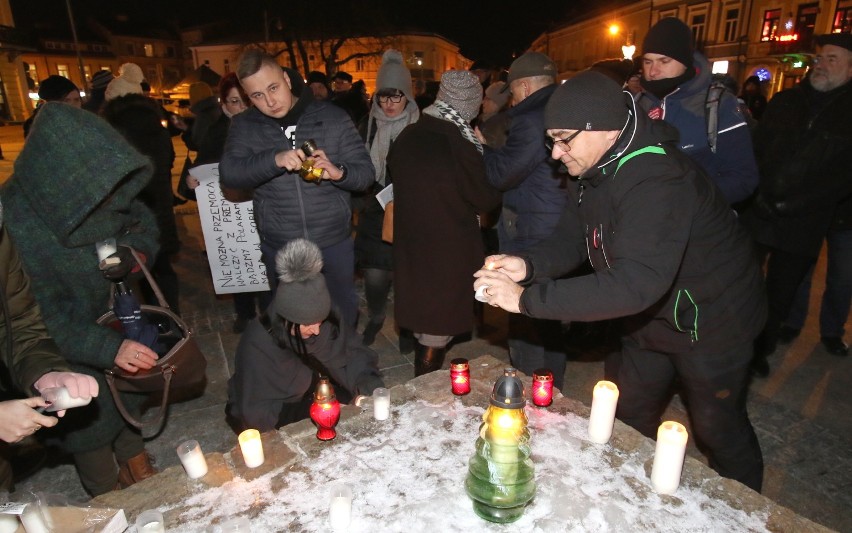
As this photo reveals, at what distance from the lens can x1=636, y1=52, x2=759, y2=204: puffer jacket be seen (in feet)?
9.72

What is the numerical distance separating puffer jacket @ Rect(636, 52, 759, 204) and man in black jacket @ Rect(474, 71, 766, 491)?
0.94m

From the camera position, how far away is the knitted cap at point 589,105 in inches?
74.4

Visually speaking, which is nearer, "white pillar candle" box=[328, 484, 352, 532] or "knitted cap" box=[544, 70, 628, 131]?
"white pillar candle" box=[328, 484, 352, 532]

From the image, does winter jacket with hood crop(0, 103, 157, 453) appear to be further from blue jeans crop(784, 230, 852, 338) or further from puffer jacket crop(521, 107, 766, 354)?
blue jeans crop(784, 230, 852, 338)

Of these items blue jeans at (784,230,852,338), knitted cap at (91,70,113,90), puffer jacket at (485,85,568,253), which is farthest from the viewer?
knitted cap at (91,70,113,90)

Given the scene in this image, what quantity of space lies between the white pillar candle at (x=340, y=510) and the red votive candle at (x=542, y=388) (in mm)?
1009

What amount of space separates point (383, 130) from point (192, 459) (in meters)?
3.15

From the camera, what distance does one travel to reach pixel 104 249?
2.29 metres

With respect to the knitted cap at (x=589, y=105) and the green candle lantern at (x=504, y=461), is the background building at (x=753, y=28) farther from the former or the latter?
the green candle lantern at (x=504, y=461)

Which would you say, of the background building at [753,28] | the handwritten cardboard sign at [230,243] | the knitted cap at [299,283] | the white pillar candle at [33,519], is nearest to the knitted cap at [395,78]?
the handwritten cardboard sign at [230,243]

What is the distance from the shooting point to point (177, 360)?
2.38m

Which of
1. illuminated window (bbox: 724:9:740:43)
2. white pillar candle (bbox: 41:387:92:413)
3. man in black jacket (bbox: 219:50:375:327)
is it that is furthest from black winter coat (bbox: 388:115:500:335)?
illuminated window (bbox: 724:9:740:43)

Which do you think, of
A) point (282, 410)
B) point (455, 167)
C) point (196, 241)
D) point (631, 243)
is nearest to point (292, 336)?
point (282, 410)

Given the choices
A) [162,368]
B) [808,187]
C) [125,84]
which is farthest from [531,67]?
[125,84]
